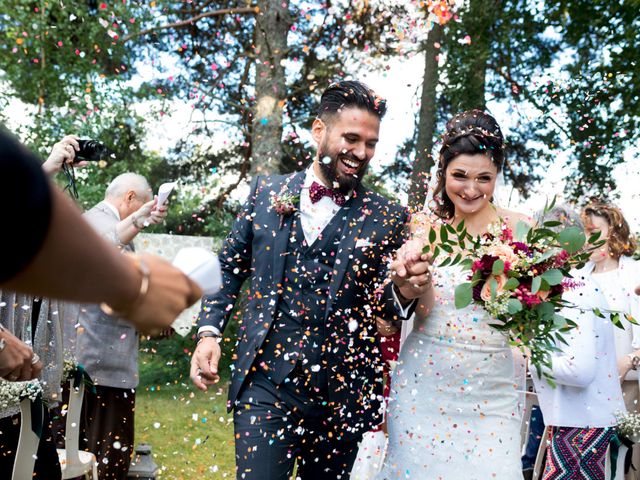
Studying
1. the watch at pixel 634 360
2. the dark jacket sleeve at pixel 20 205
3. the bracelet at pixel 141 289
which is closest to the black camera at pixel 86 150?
the bracelet at pixel 141 289

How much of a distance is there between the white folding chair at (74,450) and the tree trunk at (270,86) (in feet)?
18.3

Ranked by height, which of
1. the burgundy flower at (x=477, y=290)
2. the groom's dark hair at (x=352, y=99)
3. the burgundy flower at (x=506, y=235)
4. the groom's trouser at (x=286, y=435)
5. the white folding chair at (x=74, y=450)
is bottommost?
the white folding chair at (x=74, y=450)

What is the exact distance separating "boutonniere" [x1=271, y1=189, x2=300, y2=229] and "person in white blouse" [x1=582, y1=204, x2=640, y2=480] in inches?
110

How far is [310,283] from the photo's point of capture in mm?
3529

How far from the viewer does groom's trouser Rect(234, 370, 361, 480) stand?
3.36 metres

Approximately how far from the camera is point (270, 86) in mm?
10336

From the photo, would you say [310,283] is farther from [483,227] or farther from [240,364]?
[483,227]

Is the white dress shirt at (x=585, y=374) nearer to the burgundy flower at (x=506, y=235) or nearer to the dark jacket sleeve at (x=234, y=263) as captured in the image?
the burgundy flower at (x=506, y=235)

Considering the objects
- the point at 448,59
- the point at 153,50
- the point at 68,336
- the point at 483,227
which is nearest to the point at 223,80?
the point at 153,50

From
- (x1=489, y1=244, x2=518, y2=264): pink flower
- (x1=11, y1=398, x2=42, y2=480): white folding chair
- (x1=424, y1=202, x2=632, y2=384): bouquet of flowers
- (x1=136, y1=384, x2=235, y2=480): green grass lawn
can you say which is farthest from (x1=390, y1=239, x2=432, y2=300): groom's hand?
(x1=136, y1=384, x2=235, y2=480): green grass lawn

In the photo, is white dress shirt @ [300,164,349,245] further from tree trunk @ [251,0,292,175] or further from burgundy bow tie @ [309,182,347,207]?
tree trunk @ [251,0,292,175]

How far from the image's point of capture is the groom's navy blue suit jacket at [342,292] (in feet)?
11.4

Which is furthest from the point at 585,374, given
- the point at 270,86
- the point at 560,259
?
the point at 270,86

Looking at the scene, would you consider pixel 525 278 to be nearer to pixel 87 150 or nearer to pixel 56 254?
pixel 56 254
